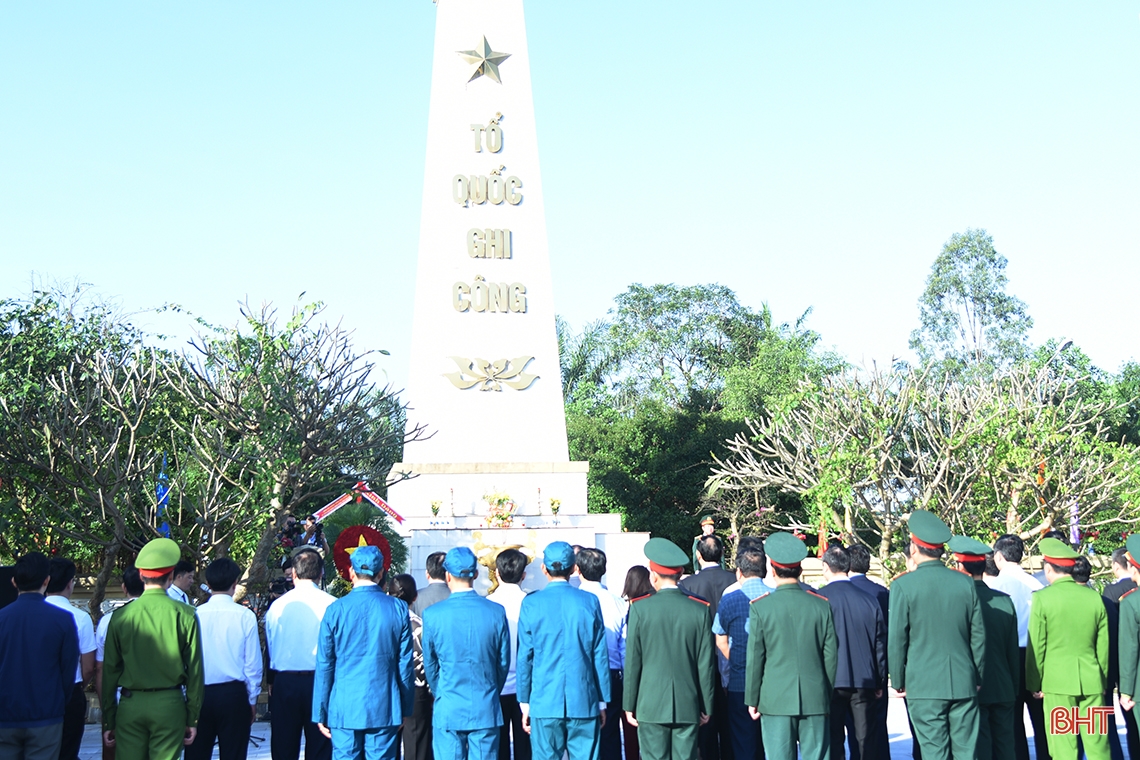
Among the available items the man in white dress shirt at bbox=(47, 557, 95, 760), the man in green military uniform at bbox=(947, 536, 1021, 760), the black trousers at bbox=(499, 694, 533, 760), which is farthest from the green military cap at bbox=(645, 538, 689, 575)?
the man in white dress shirt at bbox=(47, 557, 95, 760)

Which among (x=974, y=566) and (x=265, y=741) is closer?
(x=974, y=566)

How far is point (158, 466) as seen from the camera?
14883mm

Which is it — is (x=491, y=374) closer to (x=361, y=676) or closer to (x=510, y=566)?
(x=510, y=566)

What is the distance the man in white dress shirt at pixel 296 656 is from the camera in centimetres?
670

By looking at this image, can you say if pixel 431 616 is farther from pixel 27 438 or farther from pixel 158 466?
pixel 158 466

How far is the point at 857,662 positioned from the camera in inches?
270

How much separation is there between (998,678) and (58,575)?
5.61 metres

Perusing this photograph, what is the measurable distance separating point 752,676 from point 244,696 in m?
3.00

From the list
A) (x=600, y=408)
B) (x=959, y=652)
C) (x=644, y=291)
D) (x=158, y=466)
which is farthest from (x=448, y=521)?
(x=644, y=291)

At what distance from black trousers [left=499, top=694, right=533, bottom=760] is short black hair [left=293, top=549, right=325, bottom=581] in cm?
139

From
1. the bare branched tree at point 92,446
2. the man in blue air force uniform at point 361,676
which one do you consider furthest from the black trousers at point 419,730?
the bare branched tree at point 92,446

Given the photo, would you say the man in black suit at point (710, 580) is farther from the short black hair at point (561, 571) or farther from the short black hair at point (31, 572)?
the short black hair at point (31, 572)

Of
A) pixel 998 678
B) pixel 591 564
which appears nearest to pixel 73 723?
pixel 591 564

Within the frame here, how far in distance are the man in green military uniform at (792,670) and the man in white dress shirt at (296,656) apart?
2.57 m
